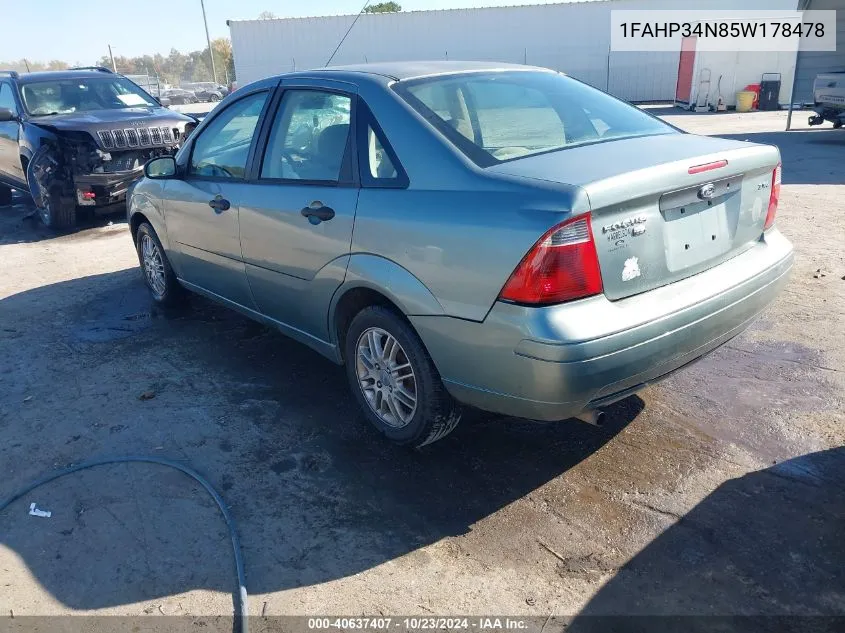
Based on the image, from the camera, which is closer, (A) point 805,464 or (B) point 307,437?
(A) point 805,464

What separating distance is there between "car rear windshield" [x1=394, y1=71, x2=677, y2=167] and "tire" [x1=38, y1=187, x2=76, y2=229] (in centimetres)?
697

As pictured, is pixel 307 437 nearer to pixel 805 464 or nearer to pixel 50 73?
pixel 805 464

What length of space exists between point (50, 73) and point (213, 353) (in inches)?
295

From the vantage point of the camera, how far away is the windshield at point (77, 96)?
9469mm

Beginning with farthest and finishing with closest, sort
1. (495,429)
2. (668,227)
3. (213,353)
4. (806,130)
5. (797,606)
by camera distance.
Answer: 1. (806,130)
2. (213,353)
3. (495,429)
4. (668,227)
5. (797,606)

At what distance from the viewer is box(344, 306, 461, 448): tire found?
315 centimetres

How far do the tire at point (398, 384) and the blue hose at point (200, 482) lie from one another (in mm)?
864

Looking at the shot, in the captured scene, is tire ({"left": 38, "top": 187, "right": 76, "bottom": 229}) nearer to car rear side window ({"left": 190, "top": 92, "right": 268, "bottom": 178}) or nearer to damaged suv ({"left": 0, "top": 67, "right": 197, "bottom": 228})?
damaged suv ({"left": 0, "top": 67, "right": 197, "bottom": 228})

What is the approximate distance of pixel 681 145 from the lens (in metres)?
3.18

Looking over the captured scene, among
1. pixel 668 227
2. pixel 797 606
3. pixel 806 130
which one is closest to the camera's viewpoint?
pixel 797 606

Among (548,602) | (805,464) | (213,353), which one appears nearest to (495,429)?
(548,602)

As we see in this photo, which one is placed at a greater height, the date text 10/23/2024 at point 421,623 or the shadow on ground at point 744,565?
the shadow on ground at point 744,565

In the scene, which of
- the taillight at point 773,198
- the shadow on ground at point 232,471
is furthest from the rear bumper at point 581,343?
the shadow on ground at point 232,471

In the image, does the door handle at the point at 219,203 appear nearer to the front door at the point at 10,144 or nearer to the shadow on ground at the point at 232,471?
the shadow on ground at the point at 232,471
